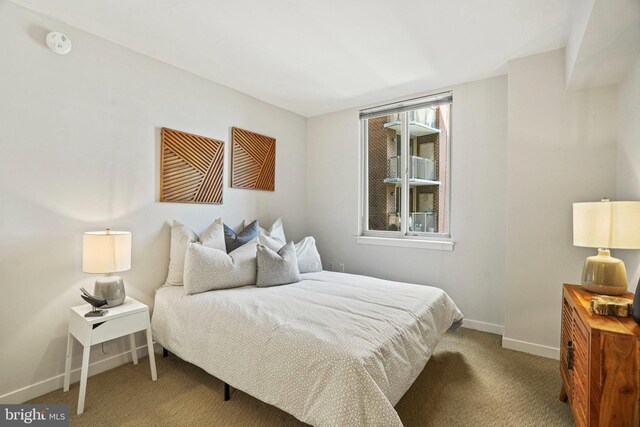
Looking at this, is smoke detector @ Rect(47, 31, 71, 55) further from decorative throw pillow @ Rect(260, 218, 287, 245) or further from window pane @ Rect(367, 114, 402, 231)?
window pane @ Rect(367, 114, 402, 231)

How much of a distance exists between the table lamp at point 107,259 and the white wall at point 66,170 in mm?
245

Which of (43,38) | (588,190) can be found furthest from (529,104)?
(43,38)

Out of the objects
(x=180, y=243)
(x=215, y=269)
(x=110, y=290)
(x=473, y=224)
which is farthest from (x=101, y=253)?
(x=473, y=224)

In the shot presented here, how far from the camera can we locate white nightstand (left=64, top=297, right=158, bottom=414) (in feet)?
6.18

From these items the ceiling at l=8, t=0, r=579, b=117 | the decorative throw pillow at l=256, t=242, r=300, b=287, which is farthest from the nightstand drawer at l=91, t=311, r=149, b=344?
the ceiling at l=8, t=0, r=579, b=117

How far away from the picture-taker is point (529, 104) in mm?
2590

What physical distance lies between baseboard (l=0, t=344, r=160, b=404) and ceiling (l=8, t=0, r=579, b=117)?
246cm

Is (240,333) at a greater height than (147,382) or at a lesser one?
greater

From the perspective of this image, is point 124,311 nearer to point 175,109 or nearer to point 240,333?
point 240,333

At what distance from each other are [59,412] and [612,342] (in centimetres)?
291

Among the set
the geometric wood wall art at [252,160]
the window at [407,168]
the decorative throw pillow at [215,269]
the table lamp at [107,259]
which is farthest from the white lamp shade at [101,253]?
the window at [407,168]

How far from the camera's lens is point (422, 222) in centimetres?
356

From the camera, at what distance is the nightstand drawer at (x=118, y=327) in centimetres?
193

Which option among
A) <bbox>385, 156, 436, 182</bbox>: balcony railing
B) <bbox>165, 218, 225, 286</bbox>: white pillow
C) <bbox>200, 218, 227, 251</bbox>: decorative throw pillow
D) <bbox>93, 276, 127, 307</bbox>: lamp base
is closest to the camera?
<bbox>93, 276, 127, 307</bbox>: lamp base
